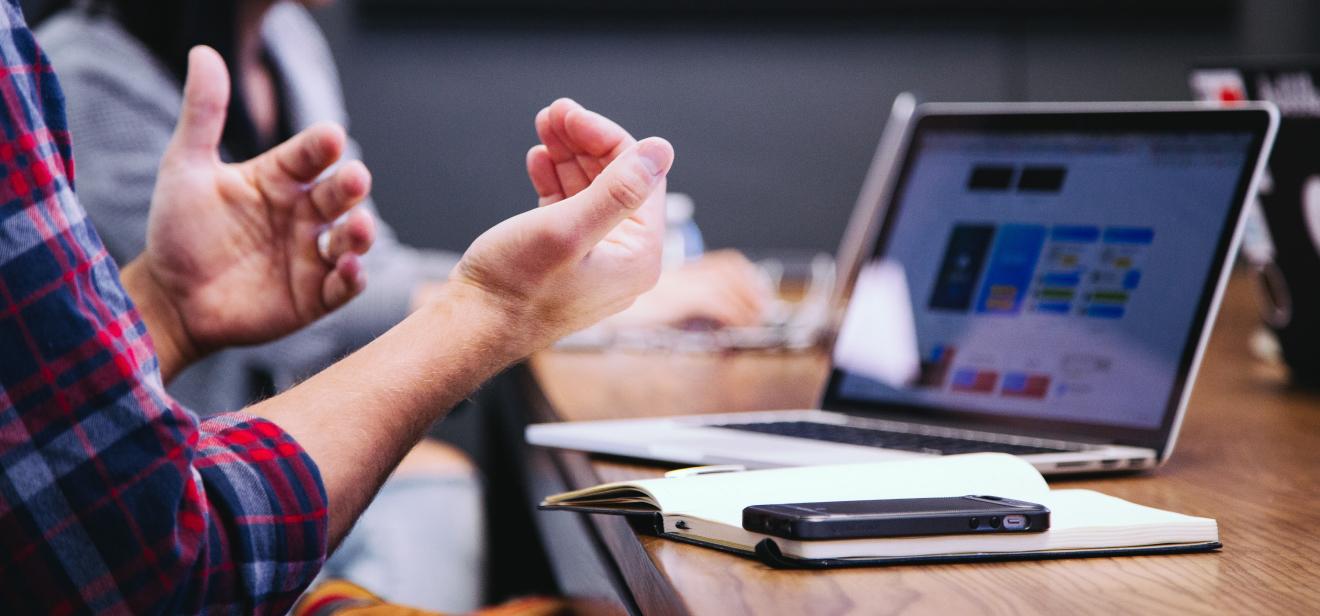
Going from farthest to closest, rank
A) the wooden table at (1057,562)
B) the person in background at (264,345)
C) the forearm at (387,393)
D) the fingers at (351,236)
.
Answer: the person in background at (264,345) < the fingers at (351,236) < the forearm at (387,393) < the wooden table at (1057,562)

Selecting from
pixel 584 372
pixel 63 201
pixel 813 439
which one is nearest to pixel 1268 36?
pixel 584 372

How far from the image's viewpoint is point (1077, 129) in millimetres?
972

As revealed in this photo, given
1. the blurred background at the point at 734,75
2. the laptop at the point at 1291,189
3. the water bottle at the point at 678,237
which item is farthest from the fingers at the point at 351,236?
the blurred background at the point at 734,75

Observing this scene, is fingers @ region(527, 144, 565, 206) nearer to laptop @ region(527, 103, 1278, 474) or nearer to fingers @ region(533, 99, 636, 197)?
fingers @ region(533, 99, 636, 197)

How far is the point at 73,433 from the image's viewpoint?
21.9 inches

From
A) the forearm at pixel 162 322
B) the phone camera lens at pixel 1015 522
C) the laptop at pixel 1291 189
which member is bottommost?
the forearm at pixel 162 322

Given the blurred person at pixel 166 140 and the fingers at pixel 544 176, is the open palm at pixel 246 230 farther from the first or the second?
the blurred person at pixel 166 140

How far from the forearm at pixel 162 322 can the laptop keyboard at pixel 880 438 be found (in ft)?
1.45

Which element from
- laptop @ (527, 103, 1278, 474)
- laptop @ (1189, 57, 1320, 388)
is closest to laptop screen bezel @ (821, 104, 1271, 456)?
laptop @ (527, 103, 1278, 474)

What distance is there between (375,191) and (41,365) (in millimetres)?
2396

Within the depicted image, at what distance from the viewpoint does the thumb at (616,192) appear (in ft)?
2.23

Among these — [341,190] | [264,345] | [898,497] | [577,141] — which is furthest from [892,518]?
[264,345]

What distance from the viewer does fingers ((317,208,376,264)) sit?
996 millimetres

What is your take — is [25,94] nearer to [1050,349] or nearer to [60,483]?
[60,483]
